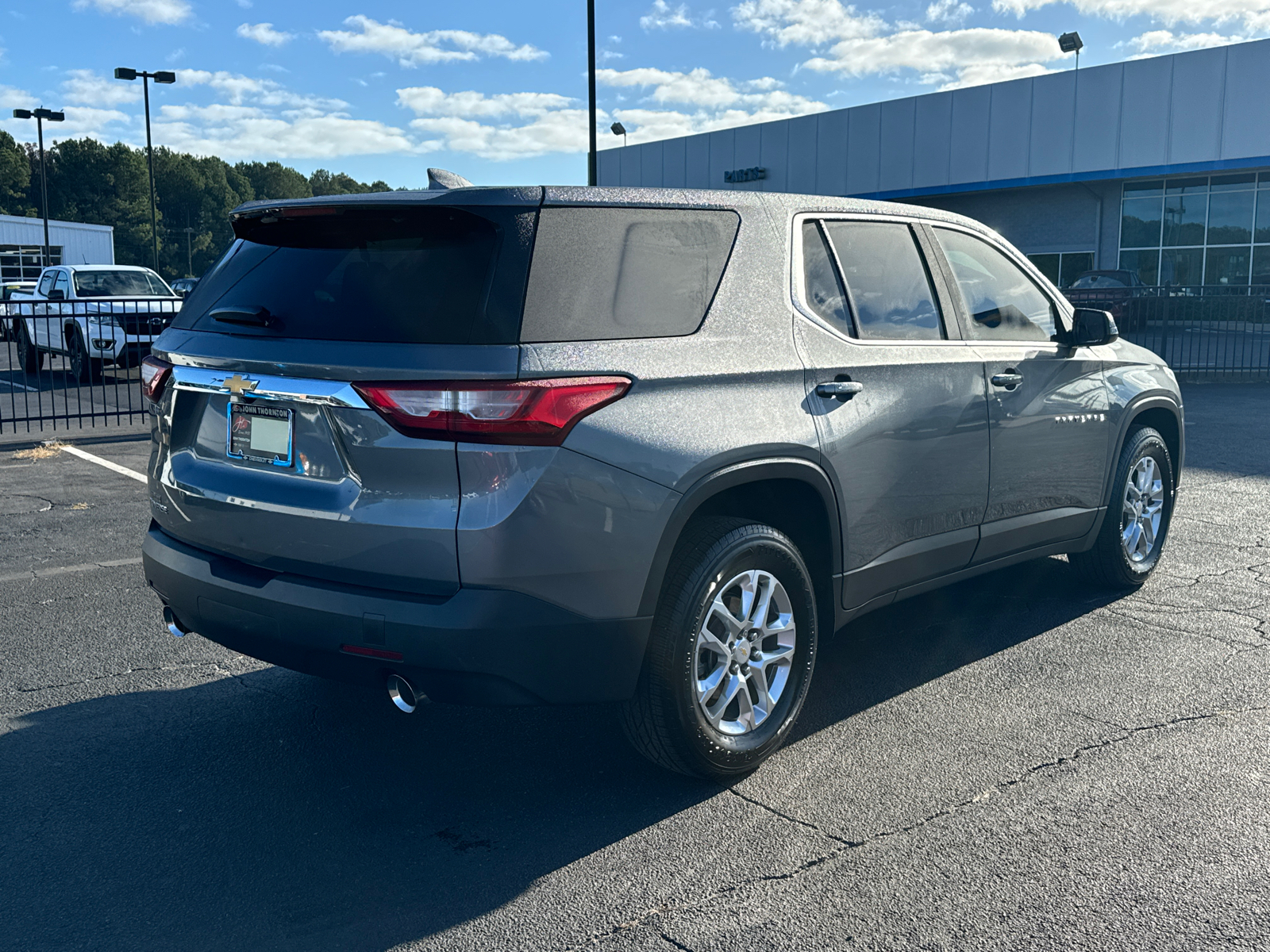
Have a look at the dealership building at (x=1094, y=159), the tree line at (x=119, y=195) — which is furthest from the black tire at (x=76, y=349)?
Answer: the tree line at (x=119, y=195)

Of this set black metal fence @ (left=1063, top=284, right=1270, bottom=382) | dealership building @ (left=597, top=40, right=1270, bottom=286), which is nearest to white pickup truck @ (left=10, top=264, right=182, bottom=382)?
black metal fence @ (left=1063, top=284, right=1270, bottom=382)

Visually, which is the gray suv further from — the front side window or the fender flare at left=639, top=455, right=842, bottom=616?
the front side window

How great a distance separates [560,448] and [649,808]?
1.21 m

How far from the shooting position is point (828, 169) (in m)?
42.2

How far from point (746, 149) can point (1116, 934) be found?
4475 cm

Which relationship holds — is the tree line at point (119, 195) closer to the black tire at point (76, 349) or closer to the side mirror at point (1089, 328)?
the black tire at point (76, 349)

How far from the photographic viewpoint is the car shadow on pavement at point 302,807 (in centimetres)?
292

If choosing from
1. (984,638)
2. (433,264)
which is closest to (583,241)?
(433,264)

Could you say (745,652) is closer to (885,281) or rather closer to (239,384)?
(885,281)

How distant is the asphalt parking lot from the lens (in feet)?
9.47

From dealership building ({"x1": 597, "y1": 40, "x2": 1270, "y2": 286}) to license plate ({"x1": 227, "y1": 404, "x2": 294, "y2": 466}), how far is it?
28.1 meters

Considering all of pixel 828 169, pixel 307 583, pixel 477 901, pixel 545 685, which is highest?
pixel 828 169

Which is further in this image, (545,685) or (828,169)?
(828,169)

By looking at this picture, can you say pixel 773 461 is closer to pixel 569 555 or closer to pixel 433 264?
pixel 569 555
